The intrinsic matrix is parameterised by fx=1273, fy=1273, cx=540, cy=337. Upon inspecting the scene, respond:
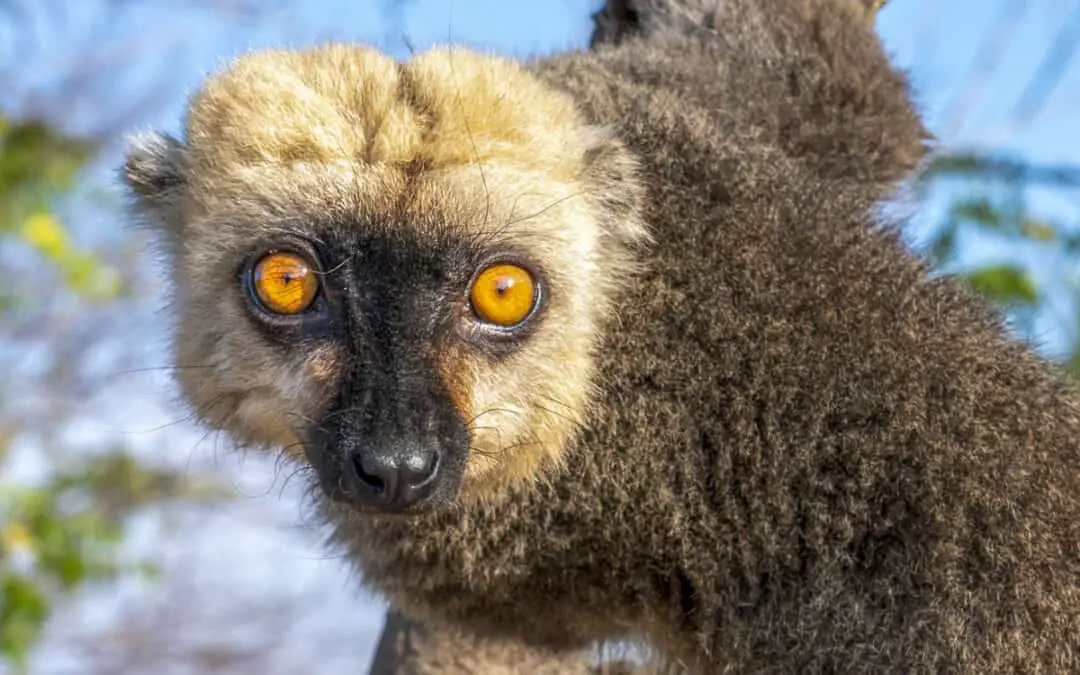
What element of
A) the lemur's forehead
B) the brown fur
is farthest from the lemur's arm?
the lemur's forehead

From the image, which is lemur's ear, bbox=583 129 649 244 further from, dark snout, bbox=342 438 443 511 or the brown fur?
dark snout, bbox=342 438 443 511

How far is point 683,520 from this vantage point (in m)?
4.25

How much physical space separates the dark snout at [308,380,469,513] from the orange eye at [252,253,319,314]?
15.2 inches

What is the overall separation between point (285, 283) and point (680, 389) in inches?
53.2

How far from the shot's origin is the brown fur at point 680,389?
12.8ft

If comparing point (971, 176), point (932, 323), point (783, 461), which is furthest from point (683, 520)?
point (971, 176)

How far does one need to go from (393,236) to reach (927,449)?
5.82 ft

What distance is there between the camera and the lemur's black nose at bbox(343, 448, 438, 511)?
3.60m

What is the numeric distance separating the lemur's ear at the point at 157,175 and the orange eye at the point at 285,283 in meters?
0.56

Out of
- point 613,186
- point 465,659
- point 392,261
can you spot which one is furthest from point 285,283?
point 465,659

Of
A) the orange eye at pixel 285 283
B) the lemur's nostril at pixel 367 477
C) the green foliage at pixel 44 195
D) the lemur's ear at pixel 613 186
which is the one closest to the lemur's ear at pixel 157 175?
the orange eye at pixel 285 283

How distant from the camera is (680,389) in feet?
14.0

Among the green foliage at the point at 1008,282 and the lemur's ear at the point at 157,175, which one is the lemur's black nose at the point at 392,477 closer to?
the lemur's ear at the point at 157,175

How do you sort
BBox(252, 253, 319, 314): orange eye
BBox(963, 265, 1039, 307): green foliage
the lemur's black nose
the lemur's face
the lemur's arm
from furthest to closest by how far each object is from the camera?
BBox(963, 265, 1039, 307): green foliage
the lemur's arm
BBox(252, 253, 319, 314): orange eye
the lemur's face
the lemur's black nose
